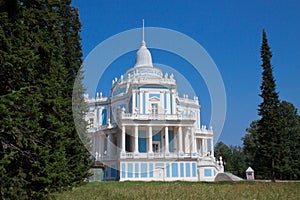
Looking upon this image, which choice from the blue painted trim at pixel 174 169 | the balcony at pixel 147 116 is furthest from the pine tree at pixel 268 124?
the balcony at pixel 147 116

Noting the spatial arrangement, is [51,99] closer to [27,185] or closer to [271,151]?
[27,185]

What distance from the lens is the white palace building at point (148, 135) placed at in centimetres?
3422

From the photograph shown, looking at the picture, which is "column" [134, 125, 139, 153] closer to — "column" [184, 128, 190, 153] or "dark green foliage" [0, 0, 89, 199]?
"column" [184, 128, 190, 153]

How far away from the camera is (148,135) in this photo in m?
37.5

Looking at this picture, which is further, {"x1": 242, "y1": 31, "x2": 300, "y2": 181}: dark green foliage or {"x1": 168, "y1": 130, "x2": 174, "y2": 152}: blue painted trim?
{"x1": 168, "y1": 130, "x2": 174, "y2": 152}: blue painted trim

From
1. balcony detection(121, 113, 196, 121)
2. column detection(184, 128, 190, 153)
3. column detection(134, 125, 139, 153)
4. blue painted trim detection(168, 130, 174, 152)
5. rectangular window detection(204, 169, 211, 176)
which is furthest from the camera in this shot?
column detection(184, 128, 190, 153)

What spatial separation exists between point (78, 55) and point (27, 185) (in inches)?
532

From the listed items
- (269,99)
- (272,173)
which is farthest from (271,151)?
(269,99)

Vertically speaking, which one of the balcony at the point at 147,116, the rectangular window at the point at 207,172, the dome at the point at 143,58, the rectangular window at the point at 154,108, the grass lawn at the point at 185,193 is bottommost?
the grass lawn at the point at 185,193

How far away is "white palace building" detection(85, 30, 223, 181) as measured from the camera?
3422cm

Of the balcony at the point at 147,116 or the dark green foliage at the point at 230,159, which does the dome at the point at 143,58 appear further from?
the dark green foliage at the point at 230,159

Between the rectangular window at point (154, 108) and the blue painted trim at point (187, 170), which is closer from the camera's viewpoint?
the blue painted trim at point (187, 170)

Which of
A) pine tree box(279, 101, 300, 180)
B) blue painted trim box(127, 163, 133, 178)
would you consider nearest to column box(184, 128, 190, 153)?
blue painted trim box(127, 163, 133, 178)

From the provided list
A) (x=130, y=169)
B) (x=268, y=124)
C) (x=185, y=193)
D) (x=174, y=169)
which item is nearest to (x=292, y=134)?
(x=268, y=124)
